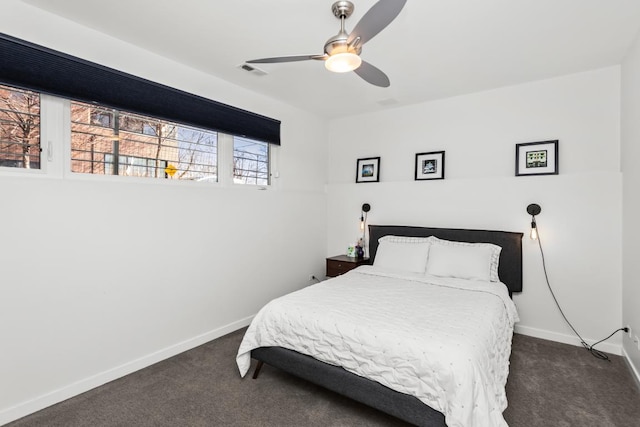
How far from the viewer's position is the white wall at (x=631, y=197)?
243 cm

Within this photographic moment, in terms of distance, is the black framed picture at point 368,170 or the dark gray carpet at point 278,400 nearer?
the dark gray carpet at point 278,400

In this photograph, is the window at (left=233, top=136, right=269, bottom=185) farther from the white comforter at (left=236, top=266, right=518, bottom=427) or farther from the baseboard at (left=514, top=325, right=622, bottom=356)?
the baseboard at (left=514, top=325, right=622, bottom=356)

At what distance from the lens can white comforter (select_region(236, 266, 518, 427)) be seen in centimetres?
163

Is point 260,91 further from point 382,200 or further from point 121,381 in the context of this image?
point 121,381

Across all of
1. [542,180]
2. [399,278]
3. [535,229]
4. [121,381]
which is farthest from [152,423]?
[542,180]

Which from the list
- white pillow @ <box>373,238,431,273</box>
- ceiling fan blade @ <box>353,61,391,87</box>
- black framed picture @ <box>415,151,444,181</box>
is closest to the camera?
ceiling fan blade @ <box>353,61,391,87</box>

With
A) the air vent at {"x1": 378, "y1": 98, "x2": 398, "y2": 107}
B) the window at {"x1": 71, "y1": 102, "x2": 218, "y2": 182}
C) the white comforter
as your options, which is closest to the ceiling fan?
the window at {"x1": 71, "y1": 102, "x2": 218, "y2": 182}

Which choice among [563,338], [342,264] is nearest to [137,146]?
[342,264]

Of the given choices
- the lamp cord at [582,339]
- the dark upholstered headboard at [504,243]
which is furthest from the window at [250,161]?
the lamp cord at [582,339]

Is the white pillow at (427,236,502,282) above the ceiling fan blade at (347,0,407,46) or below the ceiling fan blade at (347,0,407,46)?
below

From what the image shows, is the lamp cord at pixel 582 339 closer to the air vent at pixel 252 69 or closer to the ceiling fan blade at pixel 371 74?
the ceiling fan blade at pixel 371 74

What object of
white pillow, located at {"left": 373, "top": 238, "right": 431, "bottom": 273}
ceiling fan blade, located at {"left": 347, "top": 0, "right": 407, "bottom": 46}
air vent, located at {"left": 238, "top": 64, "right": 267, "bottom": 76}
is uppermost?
air vent, located at {"left": 238, "top": 64, "right": 267, "bottom": 76}

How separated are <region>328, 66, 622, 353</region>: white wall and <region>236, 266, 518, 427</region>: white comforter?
2.57 feet

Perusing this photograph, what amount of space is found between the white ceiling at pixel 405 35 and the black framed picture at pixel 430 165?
0.81m
